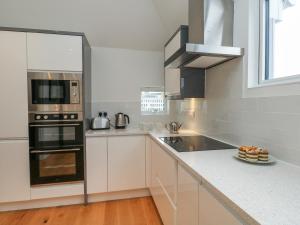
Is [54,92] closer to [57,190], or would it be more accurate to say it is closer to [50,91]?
[50,91]

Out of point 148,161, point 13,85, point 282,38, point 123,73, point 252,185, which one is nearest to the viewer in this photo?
point 252,185

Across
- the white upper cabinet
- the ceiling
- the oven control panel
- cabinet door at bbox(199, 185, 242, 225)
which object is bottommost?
cabinet door at bbox(199, 185, 242, 225)

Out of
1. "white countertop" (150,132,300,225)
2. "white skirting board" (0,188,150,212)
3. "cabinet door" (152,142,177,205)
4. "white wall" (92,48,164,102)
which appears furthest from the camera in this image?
"white wall" (92,48,164,102)

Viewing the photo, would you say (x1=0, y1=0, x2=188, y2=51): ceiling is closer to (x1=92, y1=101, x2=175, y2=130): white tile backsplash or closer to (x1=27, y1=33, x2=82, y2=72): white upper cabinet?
(x1=27, y1=33, x2=82, y2=72): white upper cabinet

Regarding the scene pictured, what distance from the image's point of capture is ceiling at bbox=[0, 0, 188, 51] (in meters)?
2.16

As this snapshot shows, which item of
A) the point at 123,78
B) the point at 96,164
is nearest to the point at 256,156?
the point at 96,164

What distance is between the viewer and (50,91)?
2023mm

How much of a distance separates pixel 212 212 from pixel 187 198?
0.98 ft

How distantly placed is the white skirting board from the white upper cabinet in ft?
4.98

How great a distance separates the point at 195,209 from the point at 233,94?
1.00 metres

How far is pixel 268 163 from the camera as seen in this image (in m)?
1.05

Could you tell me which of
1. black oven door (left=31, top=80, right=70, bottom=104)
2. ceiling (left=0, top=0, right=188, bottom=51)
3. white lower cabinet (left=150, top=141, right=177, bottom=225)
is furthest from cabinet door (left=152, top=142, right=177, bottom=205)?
ceiling (left=0, top=0, right=188, bottom=51)

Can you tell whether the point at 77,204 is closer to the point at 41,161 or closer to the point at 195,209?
the point at 41,161

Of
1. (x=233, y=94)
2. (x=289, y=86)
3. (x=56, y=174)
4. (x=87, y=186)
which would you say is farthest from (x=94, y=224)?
(x=289, y=86)
